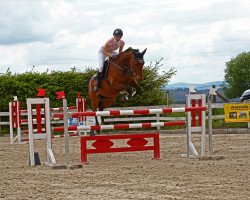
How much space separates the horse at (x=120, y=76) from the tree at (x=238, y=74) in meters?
59.6

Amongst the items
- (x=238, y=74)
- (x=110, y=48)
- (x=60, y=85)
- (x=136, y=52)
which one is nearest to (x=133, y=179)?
(x=136, y=52)

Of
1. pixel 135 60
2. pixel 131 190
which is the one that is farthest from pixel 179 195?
pixel 135 60

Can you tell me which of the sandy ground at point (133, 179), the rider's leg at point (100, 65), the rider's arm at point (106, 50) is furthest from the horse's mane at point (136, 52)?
the sandy ground at point (133, 179)

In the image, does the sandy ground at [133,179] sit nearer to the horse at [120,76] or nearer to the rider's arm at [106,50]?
the horse at [120,76]

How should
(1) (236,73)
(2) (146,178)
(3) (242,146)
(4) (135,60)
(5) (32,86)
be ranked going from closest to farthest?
(2) (146,178) < (4) (135,60) < (3) (242,146) < (5) (32,86) < (1) (236,73)

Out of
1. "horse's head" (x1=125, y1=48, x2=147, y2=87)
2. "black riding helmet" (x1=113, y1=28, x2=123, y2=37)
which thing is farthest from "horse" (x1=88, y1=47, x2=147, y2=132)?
"black riding helmet" (x1=113, y1=28, x2=123, y2=37)

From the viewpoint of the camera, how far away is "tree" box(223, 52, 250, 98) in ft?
238

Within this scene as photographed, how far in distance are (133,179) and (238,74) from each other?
66490 mm

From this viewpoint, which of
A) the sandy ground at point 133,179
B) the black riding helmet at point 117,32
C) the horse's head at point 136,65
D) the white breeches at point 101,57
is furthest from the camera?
the white breeches at point 101,57

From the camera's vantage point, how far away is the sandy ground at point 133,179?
686 centimetres

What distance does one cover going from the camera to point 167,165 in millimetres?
9844

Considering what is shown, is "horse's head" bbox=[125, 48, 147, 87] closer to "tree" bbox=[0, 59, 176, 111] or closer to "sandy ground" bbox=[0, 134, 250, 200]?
"sandy ground" bbox=[0, 134, 250, 200]

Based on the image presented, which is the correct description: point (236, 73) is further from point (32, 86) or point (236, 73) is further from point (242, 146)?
point (242, 146)

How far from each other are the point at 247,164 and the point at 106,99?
15.6 ft
